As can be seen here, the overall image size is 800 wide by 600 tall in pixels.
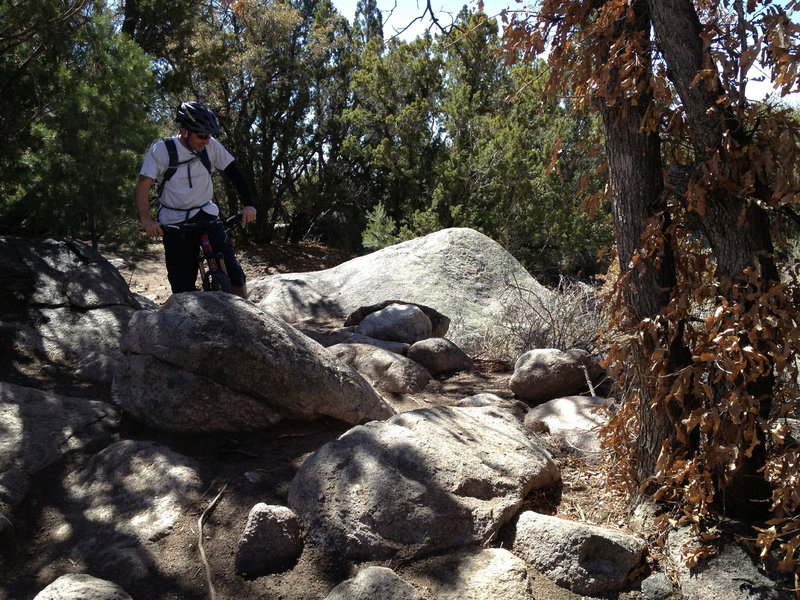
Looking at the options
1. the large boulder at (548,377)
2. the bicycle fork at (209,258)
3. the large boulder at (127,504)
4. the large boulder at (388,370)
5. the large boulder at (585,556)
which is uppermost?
the bicycle fork at (209,258)

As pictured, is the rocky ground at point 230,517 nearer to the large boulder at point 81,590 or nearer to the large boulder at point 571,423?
the large boulder at point 571,423

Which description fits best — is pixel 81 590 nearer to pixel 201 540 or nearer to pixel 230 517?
pixel 201 540

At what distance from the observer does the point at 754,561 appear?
9.53ft

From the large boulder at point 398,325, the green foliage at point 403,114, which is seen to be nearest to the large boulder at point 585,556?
the large boulder at point 398,325

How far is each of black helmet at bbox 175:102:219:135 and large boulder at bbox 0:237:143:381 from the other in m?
1.60

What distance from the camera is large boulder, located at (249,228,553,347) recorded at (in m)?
8.23

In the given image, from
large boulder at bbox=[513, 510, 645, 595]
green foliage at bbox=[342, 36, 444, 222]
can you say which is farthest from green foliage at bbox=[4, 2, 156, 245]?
green foliage at bbox=[342, 36, 444, 222]

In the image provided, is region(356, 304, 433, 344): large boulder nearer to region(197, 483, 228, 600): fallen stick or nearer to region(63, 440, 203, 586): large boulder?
region(63, 440, 203, 586): large boulder

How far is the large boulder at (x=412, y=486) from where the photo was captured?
3.17 meters

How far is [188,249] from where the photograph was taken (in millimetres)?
5363

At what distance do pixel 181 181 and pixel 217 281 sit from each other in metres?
0.70

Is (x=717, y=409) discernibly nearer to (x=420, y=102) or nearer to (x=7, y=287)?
(x=7, y=287)

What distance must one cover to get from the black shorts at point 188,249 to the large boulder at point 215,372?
1.24m

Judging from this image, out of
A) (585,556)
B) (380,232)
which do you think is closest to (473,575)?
(585,556)
